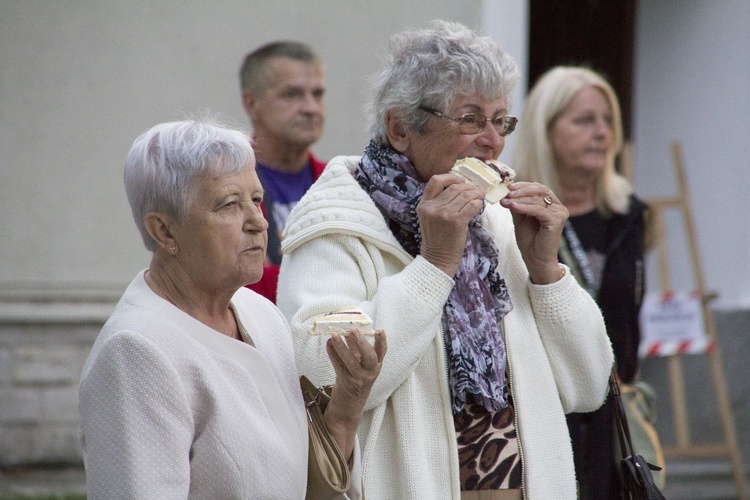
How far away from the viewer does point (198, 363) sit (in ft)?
7.36

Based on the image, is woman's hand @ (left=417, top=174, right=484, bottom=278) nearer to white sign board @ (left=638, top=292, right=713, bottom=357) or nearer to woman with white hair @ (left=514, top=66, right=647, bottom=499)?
woman with white hair @ (left=514, top=66, right=647, bottom=499)

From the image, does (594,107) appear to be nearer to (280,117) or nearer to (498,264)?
(280,117)

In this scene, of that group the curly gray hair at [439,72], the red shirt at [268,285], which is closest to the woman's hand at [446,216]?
the curly gray hair at [439,72]

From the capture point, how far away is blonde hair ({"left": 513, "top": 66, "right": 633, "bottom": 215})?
439 cm

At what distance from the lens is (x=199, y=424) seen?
Answer: 2.24m

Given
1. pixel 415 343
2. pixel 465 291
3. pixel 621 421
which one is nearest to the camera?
pixel 415 343

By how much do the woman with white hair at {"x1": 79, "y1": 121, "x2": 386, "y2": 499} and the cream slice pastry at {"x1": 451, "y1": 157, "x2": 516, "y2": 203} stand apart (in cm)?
54

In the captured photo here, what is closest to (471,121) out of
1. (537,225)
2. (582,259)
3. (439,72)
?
(439,72)

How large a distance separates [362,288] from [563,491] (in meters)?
0.76

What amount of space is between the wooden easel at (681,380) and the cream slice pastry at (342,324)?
14.0 feet

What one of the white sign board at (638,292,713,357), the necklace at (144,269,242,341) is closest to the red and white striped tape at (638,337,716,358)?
the white sign board at (638,292,713,357)

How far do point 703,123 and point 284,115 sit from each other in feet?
11.6

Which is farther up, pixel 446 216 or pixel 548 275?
pixel 446 216

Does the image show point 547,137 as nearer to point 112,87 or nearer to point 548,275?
point 548,275
